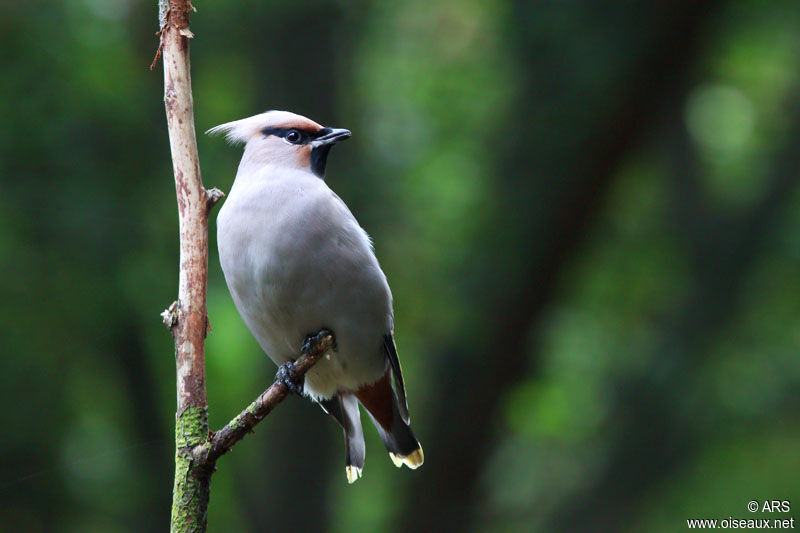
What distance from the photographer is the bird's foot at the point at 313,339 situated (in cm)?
390

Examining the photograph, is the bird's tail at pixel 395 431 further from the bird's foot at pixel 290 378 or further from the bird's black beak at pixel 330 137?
the bird's black beak at pixel 330 137

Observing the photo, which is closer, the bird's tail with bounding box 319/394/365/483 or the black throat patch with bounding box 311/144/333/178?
the black throat patch with bounding box 311/144/333/178

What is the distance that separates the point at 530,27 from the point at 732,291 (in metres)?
3.12

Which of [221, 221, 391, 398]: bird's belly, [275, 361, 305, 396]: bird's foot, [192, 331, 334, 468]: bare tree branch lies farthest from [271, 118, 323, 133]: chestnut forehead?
[192, 331, 334, 468]: bare tree branch

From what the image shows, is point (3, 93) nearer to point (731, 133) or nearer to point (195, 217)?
point (195, 217)

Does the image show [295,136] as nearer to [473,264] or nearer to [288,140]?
[288,140]

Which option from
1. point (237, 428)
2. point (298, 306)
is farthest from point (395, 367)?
point (237, 428)

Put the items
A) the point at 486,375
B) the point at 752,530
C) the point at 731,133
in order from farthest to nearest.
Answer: the point at 731,133 < the point at 486,375 < the point at 752,530

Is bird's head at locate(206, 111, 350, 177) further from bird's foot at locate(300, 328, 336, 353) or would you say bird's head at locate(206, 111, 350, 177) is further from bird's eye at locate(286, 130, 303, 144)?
bird's foot at locate(300, 328, 336, 353)

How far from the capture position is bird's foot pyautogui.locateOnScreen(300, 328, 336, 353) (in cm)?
390

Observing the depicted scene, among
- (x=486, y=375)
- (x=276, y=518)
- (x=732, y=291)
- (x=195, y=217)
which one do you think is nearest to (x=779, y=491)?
(x=732, y=291)

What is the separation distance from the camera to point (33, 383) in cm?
780

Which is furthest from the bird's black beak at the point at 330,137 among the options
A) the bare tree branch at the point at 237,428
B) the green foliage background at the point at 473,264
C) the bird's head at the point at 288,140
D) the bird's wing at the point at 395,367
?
the green foliage background at the point at 473,264

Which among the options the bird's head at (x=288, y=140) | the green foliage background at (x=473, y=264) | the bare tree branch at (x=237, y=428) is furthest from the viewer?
the green foliage background at (x=473, y=264)
